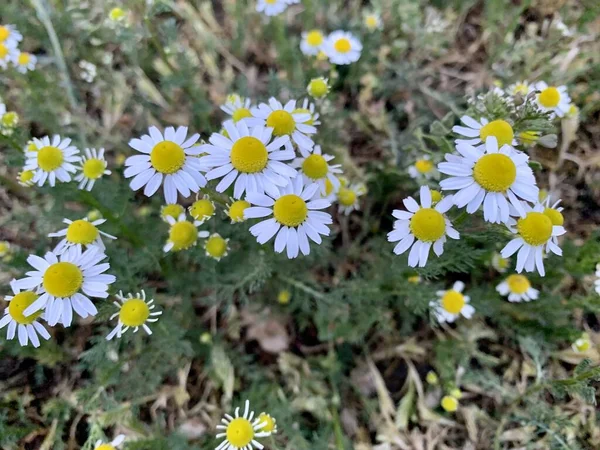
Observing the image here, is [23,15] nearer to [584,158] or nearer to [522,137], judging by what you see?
[522,137]

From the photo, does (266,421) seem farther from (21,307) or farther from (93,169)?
(93,169)

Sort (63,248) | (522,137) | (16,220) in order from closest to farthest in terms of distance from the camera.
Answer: (63,248), (522,137), (16,220)

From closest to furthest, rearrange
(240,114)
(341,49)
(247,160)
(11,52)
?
(247,160)
(240,114)
(11,52)
(341,49)

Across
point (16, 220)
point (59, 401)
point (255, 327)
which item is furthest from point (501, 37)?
point (59, 401)

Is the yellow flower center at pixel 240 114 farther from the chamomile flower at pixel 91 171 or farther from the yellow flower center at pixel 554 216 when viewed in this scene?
the yellow flower center at pixel 554 216

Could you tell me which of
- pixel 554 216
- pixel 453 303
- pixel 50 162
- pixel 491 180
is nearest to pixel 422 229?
pixel 491 180

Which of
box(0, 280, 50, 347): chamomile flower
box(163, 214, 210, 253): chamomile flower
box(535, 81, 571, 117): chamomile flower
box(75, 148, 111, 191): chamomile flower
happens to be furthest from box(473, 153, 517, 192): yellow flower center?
box(0, 280, 50, 347): chamomile flower
